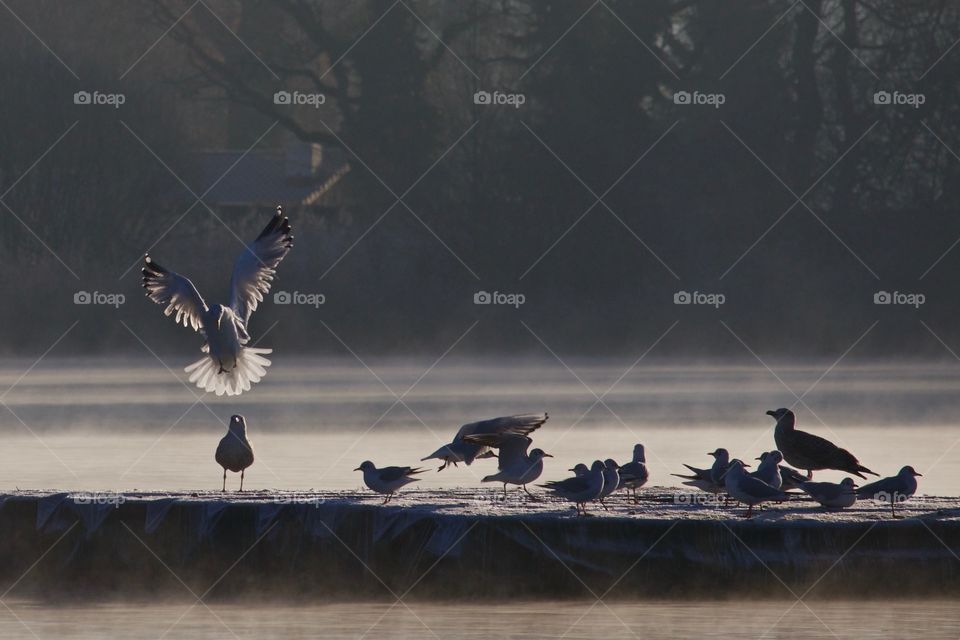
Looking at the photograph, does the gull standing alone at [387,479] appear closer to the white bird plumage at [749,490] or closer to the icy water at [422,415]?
the white bird plumage at [749,490]

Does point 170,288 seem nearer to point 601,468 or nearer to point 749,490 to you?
point 601,468

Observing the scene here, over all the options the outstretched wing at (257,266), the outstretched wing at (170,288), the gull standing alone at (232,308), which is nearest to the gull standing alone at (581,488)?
the gull standing alone at (232,308)

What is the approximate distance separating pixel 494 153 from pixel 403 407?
705 inches

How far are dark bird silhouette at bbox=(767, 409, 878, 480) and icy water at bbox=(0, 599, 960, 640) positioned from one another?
1956 millimetres

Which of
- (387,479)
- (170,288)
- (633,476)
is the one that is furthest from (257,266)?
(633,476)

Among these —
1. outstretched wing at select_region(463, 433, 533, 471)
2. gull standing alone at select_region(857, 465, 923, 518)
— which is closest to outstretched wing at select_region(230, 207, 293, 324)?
outstretched wing at select_region(463, 433, 533, 471)

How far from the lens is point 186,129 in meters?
51.3

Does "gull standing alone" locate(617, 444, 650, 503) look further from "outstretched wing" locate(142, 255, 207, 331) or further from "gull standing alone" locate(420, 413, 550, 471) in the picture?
"outstretched wing" locate(142, 255, 207, 331)

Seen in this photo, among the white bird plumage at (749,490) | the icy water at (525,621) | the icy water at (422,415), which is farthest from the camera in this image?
the icy water at (422,415)

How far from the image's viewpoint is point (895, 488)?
15.7m

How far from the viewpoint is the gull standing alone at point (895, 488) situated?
1564 cm

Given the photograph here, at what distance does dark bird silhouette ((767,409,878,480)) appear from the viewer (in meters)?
15.8

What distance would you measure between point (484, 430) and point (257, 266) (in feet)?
14.6

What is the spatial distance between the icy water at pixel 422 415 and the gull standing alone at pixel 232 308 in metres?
1.12
